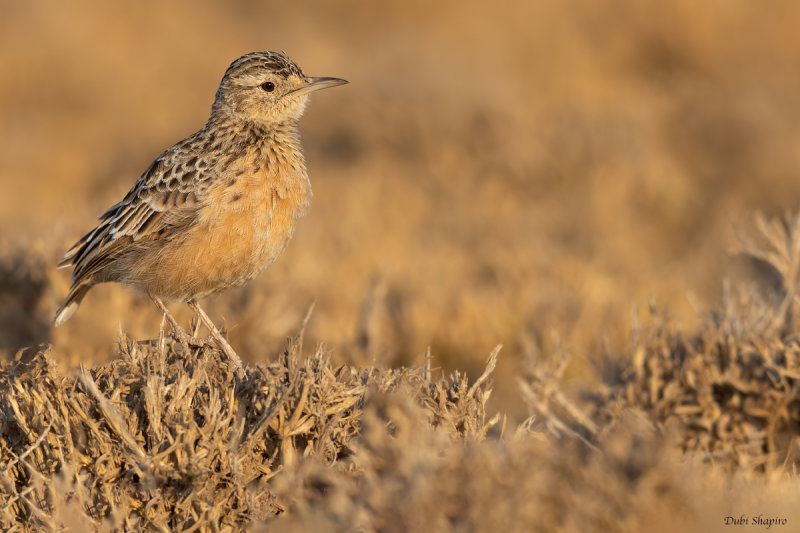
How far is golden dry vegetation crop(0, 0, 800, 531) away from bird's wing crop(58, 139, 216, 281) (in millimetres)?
641

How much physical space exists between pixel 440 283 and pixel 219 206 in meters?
3.67

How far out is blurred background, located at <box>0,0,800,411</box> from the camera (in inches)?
307

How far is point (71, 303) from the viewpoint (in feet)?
20.2

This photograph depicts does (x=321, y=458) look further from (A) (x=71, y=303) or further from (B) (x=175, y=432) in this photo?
(A) (x=71, y=303)

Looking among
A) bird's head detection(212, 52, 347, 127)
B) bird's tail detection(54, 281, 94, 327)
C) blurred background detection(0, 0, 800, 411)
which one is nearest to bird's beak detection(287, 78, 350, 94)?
bird's head detection(212, 52, 347, 127)

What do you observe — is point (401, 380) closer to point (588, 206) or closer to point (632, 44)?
point (588, 206)

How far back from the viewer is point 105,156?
1320 centimetres

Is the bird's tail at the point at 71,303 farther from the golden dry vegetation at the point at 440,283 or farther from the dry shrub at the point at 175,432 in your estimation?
the dry shrub at the point at 175,432

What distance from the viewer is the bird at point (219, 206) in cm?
528

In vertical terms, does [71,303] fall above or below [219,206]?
below

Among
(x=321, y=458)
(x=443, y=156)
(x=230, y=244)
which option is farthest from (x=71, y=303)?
(x=443, y=156)

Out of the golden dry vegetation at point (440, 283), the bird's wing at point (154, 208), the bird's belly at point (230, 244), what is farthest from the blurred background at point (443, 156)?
the bird's wing at point (154, 208)

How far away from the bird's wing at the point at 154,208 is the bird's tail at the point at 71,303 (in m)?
0.08

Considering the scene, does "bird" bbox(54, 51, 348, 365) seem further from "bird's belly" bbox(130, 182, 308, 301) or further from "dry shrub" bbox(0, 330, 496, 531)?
"dry shrub" bbox(0, 330, 496, 531)
